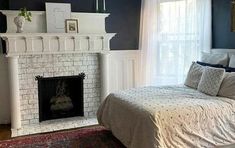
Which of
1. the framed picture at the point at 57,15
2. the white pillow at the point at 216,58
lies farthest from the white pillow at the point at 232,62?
the framed picture at the point at 57,15

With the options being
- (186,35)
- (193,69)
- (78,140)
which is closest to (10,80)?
(78,140)

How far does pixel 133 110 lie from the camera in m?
2.90

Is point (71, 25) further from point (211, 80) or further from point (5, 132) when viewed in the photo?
point (211, 80)

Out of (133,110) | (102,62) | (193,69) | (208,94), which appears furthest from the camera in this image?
(102,62)

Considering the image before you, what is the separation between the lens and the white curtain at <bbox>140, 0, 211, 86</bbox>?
4703 millimetres

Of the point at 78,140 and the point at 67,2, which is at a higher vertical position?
the point at 67,2

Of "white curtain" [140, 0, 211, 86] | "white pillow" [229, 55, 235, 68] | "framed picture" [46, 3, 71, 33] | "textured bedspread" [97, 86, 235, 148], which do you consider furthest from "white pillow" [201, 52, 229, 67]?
"framed picture" [46, 3, 71, 33]

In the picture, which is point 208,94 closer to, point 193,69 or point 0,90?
point 193,69

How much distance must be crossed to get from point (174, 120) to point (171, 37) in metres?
2.60

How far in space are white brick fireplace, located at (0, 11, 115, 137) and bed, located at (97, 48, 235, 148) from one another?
1416 millimetres

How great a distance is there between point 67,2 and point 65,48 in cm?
81

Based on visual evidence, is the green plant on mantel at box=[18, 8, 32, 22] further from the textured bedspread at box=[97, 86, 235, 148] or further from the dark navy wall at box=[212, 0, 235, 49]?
the dark navy wall at box=[212, 0, 235, 49]

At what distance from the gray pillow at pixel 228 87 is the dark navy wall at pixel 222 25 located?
111cm

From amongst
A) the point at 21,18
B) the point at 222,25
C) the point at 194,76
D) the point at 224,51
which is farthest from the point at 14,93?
the point at 222,25
